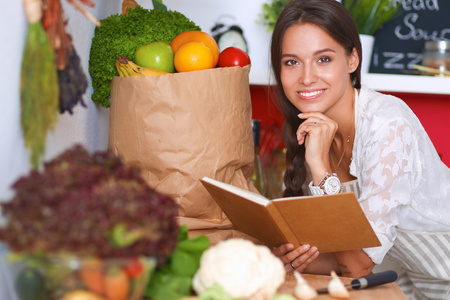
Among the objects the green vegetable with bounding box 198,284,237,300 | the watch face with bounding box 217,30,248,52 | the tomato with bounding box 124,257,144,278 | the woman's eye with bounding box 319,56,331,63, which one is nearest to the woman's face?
the woman's eye with bounding box 319,56,331,63

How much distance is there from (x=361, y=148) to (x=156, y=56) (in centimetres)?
60

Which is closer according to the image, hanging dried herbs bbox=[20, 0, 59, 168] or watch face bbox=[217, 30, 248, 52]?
hanging dried herbs bbox=[20, 0, 59, 168]

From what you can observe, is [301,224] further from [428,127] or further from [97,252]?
[428,127]

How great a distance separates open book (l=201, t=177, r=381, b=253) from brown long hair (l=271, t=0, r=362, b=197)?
1.92ft

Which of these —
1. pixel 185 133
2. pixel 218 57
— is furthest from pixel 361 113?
pixel 185 133

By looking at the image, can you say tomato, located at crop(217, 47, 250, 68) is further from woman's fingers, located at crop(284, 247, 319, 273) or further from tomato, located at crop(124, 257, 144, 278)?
tomato, located at crop(124, 257, 144, 278)

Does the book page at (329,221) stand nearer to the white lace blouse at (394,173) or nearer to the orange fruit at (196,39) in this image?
the white lace blouse at (394,173)

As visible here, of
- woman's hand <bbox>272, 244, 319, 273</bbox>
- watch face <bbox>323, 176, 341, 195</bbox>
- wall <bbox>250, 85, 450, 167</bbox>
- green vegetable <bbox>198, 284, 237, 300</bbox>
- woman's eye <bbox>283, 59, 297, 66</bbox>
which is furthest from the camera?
wall <bbox>250, 85, 450, 167</bbox>

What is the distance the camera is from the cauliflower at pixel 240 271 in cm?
72

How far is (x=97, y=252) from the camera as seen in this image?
583 mm

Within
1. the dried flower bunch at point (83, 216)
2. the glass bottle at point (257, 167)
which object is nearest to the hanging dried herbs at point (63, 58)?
the dried flower bunch at point (83, 216)

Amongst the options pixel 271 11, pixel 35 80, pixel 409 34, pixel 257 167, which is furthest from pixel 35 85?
pixel 409 34

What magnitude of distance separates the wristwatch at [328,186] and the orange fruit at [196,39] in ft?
1.38

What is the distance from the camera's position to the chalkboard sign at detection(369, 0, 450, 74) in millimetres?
2346
